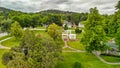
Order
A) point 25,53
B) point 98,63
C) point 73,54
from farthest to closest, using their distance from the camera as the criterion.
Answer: point 73,54 < point 98,63 < point 25,53

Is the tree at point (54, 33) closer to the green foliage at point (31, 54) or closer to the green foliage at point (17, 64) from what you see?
the green foliage at point (31, 54)

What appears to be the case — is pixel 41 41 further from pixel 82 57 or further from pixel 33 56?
pixel 82 57

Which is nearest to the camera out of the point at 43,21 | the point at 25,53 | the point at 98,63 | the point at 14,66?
the point at 14,66

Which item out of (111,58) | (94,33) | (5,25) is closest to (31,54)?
(94,33)

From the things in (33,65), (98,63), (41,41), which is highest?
(41,41)

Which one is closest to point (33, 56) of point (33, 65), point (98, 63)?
point (33, 65)

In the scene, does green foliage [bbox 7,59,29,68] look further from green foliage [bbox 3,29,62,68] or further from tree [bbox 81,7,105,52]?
tree [bbox 81,7,105,52]

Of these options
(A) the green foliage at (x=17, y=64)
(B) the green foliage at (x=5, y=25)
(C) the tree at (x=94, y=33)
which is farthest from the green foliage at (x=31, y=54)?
(B) the green foliage at (x=5, y=25)
